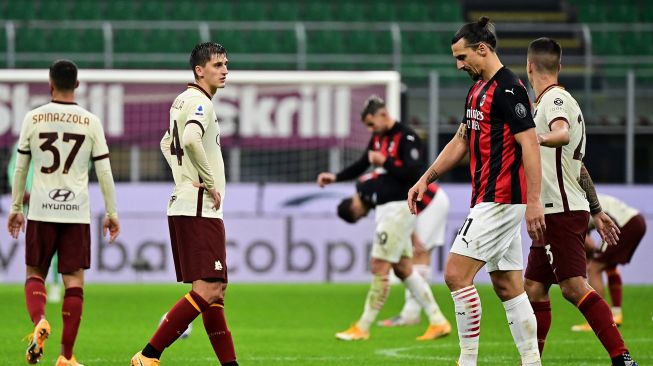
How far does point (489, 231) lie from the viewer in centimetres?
667

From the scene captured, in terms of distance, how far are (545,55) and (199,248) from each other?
247 cm

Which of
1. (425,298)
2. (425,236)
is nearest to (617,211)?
(425,236)

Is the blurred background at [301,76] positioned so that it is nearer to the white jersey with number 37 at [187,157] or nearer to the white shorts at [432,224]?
the white shorts at [432,224]

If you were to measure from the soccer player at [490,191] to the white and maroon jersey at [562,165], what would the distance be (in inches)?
24.4

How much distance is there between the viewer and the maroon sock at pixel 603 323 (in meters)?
7.15

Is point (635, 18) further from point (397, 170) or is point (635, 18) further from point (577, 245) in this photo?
point (577, 245)

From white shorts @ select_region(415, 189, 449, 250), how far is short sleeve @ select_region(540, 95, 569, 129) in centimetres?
579

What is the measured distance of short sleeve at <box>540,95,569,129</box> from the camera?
7055mm

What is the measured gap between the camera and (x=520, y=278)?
6.87 metres

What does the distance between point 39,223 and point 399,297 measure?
327 inches

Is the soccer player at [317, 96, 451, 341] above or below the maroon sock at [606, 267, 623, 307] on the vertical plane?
above

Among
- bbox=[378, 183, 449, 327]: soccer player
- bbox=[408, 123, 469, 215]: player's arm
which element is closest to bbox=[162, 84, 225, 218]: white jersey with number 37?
bbox=[408, 123, 469, 215]: player's arm

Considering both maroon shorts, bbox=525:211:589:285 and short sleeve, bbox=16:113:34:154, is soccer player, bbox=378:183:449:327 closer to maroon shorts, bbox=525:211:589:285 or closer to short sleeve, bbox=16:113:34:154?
maroon shorts, bbox=525:211:589:285

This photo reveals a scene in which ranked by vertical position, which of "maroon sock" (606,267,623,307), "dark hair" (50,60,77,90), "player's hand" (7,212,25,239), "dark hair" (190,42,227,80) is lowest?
"maroon sock" (606,267,623,307)
